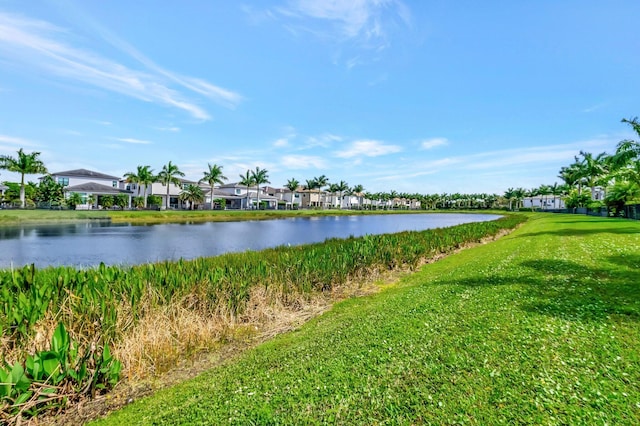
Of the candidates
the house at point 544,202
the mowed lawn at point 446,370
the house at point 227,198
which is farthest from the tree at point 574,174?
the house at point 227,198

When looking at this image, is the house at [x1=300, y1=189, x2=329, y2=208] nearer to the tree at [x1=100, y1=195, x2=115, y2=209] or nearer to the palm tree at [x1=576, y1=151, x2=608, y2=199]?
the tree at [x1=100, y1=195, x2=115, y2=209]

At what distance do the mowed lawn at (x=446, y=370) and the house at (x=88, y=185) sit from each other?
79953mm

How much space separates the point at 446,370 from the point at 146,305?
21.3ft

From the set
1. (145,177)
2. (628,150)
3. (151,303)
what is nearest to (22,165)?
(145,177)

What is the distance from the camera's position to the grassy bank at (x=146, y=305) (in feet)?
19.4

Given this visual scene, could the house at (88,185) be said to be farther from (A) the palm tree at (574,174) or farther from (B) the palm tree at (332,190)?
(A) the palm tree at (574,174)

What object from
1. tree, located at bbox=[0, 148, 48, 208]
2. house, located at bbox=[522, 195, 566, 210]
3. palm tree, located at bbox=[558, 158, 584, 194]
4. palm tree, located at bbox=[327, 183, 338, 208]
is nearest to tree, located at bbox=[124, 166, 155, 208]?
tree, located at bbox=[0, 148, 48, 208]

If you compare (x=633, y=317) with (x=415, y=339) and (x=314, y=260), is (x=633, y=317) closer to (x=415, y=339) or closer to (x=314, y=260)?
(x=415, y=339)

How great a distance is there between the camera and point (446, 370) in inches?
195

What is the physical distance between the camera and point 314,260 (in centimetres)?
1273

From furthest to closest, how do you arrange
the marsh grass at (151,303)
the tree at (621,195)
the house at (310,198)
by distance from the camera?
the house at (310,198)
the tree at (621,195)
the marsh grass at (151,303)

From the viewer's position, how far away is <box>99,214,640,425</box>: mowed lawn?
413 centimetres

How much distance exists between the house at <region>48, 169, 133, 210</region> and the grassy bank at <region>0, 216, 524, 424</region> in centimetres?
7499

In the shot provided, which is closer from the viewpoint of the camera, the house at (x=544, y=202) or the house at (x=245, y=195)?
the house at (x=245, y=195)
